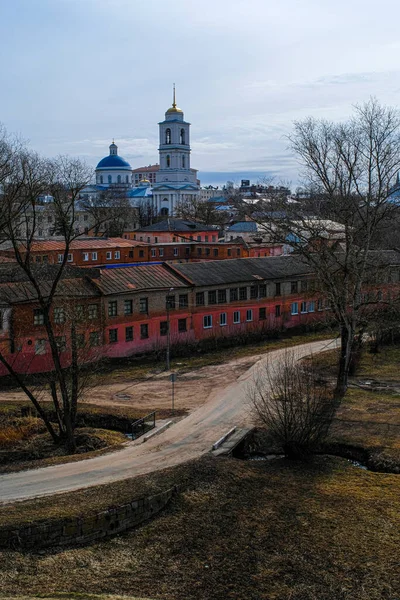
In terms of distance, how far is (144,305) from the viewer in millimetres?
41875

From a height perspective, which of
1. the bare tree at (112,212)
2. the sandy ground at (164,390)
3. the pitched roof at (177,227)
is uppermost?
the bare tree at (112,212)

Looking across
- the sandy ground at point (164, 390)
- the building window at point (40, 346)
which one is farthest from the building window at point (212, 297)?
the building window at point (40, 346)

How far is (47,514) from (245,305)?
3123 cm

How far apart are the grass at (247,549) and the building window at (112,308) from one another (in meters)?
20.4

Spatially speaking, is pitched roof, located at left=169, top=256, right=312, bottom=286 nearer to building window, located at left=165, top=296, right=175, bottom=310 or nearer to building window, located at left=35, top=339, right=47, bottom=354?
building window, located at left=165, top=296, right=175, bottom=310

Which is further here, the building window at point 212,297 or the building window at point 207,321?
the building window at point 212,297

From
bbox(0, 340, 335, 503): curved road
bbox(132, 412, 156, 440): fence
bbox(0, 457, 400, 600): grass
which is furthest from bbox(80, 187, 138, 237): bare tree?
bbox(0, 457, 400, 600): grass

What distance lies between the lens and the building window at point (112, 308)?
40.0 metres

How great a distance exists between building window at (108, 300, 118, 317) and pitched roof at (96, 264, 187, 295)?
0.71 m

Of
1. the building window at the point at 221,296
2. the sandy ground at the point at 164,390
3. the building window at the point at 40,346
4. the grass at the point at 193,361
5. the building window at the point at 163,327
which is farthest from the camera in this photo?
the building window at the point at 221,296

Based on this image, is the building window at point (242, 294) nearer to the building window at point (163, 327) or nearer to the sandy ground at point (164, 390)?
the building window at point (163, 327)

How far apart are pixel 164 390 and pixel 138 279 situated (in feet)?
38.1

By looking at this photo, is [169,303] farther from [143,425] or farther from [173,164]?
[173,164]

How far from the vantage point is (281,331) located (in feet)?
156
